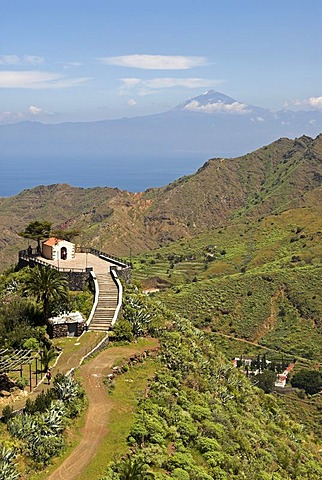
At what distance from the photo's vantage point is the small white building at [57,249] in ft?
114

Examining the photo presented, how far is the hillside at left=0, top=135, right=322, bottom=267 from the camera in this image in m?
140

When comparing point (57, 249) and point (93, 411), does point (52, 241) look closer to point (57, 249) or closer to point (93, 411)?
point (57, 249)

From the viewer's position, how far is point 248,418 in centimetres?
2181

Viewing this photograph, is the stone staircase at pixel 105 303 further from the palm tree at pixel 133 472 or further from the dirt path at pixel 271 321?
the dirt path at pixel 271 321

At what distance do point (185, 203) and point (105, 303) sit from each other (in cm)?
13139

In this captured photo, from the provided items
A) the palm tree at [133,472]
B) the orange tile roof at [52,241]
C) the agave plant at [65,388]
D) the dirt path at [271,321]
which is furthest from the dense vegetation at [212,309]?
the orange tile roof at [52,241]

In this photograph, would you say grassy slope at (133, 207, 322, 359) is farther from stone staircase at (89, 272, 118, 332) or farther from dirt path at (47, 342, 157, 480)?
dirt path at (47, 342, 157, 480)

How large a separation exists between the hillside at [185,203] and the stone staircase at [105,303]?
9593cm

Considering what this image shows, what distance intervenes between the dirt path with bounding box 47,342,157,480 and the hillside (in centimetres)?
10385

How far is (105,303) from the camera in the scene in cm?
2809

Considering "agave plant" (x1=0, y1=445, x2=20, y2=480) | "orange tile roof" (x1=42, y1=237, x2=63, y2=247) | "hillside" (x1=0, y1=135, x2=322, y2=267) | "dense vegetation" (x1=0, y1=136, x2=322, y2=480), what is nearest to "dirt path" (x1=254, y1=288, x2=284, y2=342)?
"dense vegetation" (x1=0, y1=136, x2=322, y2=480)

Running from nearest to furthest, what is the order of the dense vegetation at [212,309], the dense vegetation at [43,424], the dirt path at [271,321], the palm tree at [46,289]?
the dense vegetation at [43,424], the dense vegetation at [212,309], the palm tree at [46,289], the dirt path at [271,321]

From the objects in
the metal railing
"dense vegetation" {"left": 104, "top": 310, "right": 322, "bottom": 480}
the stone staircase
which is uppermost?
the metal railing

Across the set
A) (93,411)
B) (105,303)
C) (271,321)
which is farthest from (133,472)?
(271,321)
